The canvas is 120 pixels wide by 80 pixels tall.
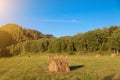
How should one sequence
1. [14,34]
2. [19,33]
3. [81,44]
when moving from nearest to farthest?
[81,44], [19,33], [14,34]

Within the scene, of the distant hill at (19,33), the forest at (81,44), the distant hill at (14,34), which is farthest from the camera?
the distant hill at (19,33)

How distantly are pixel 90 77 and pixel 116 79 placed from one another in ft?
6.49

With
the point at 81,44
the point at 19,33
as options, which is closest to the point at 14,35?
the point at 19,33

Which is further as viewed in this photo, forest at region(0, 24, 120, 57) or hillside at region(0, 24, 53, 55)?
hillside at region(0, 24, 53, 55)

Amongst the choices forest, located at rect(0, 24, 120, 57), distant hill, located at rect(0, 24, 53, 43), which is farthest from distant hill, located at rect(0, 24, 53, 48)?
forest, located at rect(0, 24, 120, 57)

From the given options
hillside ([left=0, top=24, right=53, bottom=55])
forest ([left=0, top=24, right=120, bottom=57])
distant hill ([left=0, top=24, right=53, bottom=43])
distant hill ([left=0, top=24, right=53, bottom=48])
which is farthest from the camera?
distant hill ([left=0, top=24, right=53, bottom=43])

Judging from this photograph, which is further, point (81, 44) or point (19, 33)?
point (19, 33)

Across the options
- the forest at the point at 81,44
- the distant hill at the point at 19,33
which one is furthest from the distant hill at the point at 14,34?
the forest at the point at 81,44

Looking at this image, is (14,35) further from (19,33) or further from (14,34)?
(19,33)

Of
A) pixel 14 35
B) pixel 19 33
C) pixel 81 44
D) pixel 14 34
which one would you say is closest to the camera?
pixel 81 44

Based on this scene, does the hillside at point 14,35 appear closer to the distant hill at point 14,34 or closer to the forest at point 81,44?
the distant hill at point 14,34

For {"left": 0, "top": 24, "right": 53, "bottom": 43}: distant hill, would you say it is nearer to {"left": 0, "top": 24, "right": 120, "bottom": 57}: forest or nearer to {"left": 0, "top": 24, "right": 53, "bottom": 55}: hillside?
{"left": 0, "top": 24, "right": 53, "bottom": 55}: hillside

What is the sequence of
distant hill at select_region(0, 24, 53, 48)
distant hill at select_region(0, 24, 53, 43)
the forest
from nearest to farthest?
the forest
distant hill at select_region(0, 24, 53, 48)
distant hill at select_region(0, 24, 53, 43)

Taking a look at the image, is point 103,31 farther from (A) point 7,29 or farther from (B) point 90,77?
(A) point 7,29
